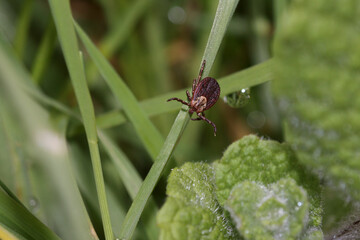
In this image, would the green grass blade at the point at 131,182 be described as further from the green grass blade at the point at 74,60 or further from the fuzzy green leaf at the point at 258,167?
the fuzzy green leaf at the point at 258,167

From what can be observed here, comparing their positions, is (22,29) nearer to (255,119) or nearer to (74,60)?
(74,60)

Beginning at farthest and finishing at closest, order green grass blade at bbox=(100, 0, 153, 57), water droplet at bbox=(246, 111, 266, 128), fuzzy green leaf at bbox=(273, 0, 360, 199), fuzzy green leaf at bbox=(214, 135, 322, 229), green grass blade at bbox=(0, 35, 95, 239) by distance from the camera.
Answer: water droplet at bbox=(246, 111, 266, 128) → green grass blade at bbox=(100, 0, 153, 57) → green grass blade at bbox=(0, 35, 95, 239) → fuzzy green leaf at bbox=(214, 135, 322, 229) → fuzzy green leaf at bbox=(273, 0, 360, 199)

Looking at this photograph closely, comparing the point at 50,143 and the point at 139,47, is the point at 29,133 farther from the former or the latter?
the point at 139,47

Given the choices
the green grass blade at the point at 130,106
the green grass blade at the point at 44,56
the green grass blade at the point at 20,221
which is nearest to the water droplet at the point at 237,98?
the green grass blade at the point at 130,106

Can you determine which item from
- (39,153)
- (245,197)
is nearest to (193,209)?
(245,197)

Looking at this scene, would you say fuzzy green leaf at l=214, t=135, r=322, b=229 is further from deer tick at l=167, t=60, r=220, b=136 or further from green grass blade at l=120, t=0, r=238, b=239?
deer tick at l=167, t=60, r=220, b=136

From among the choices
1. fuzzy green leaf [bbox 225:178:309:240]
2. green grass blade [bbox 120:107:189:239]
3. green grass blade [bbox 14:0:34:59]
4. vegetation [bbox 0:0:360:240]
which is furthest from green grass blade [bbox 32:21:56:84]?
fuzzy green leaf [bbox 225:178:309:240]

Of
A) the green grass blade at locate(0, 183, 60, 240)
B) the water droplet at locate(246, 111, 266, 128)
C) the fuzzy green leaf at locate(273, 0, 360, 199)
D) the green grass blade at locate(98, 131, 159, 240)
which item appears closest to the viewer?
the fuzzy green leaf at locate(273, 0, 360, 199)

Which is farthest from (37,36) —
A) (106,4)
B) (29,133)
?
(29,133)
